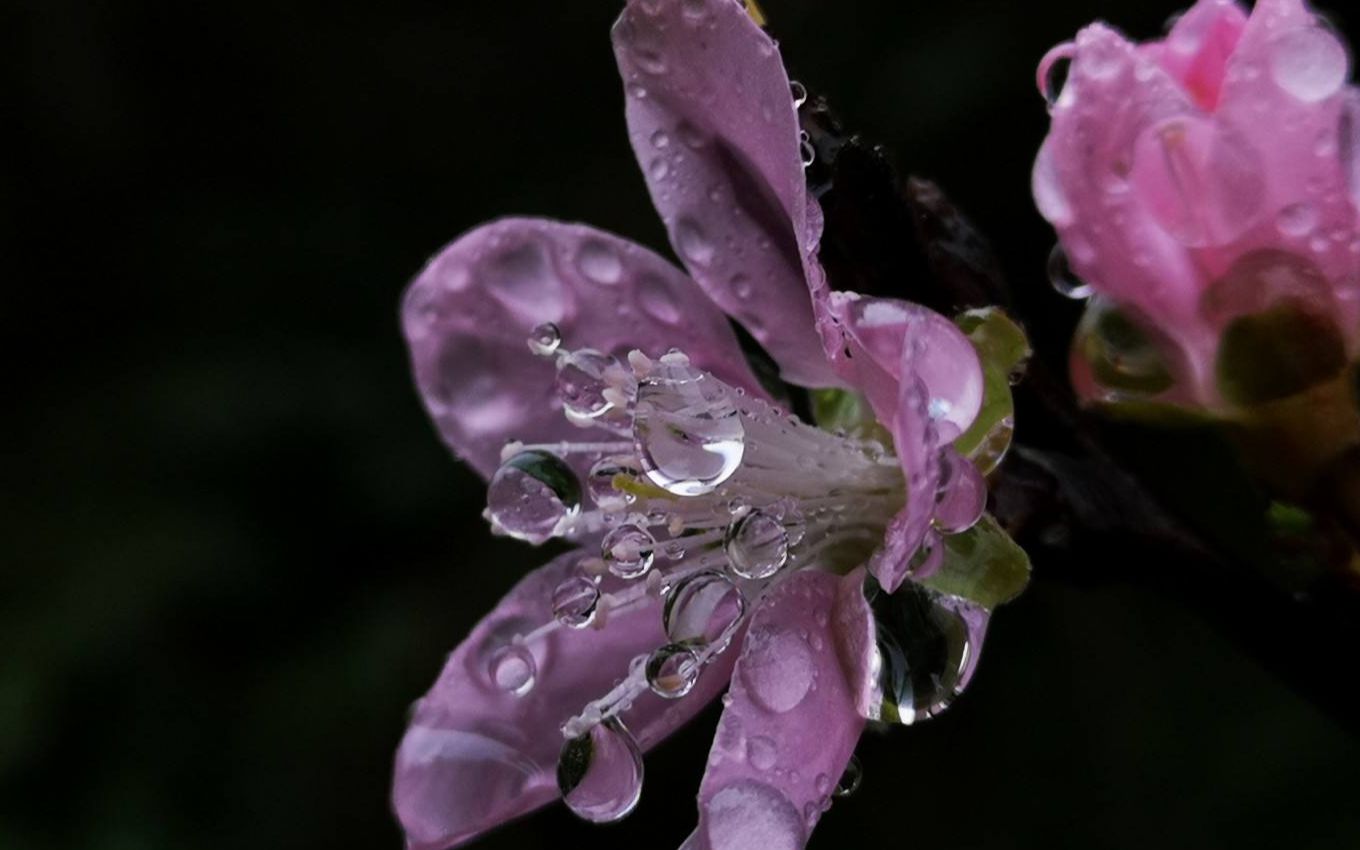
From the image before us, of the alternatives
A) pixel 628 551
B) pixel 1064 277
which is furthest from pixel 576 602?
pixel 1064 277

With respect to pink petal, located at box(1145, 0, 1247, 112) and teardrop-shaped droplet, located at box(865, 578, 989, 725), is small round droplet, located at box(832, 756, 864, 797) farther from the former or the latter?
pink petal, located at box(1145, 0, 1247, 112)

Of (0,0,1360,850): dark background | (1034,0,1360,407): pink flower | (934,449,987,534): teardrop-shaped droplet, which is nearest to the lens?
(934,449,987,534): teardrop-shaped droplet

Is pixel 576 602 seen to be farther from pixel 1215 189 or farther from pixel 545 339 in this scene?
pixel 1215 189

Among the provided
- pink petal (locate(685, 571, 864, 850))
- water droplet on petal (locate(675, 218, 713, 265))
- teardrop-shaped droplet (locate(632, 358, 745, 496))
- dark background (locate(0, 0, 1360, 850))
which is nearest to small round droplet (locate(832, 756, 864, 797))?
pink petal (locate(685, 571, 864, 850))

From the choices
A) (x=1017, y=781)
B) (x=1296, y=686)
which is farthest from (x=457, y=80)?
(x=1296, y=686)

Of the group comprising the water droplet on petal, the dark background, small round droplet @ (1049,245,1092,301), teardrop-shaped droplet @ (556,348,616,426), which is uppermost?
the water droplet on petal

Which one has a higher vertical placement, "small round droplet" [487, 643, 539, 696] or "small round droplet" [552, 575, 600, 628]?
"small round droplet" [552, 575, 600, 628]

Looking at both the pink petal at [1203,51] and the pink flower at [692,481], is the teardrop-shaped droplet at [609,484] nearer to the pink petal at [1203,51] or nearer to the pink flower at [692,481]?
the pink flower at [692,481]

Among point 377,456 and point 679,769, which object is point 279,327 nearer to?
point 377,456
